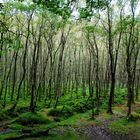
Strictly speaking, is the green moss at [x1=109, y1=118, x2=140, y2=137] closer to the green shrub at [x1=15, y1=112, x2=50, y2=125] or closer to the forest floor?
the forest floor

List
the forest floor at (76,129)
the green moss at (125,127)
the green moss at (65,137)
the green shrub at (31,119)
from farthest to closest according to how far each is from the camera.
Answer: the green shrub at (31,119) < the green moss at (125,127) < the forest floor at (76,129) < the green moss at (65,137)

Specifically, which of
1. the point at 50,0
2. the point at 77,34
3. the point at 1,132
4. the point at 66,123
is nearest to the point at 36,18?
the point at 77,34

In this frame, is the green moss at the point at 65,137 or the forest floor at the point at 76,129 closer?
the green moss at the point at 65,137

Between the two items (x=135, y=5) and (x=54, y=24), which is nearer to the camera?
(x=135, y=5)

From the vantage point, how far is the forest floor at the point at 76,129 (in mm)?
21641

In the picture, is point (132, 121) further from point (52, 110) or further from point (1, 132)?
point (1, 132)

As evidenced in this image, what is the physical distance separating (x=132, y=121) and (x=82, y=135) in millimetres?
8335

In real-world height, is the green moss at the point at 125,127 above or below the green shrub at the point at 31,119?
below

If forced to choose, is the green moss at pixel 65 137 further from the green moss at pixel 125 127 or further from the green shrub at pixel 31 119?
the green shrub at pixel 31 119

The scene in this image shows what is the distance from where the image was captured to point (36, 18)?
1730 inches

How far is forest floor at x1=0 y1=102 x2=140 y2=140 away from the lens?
2164 cm

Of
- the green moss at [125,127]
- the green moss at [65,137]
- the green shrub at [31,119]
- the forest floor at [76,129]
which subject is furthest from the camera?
the green shrub at [31,119]

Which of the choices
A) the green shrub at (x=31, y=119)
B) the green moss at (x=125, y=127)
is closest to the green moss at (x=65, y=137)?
the green moss at (x=125, y=127)

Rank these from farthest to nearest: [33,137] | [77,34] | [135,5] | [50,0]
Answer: [77,34] < [135,5] < [33,137] < [50,0]
